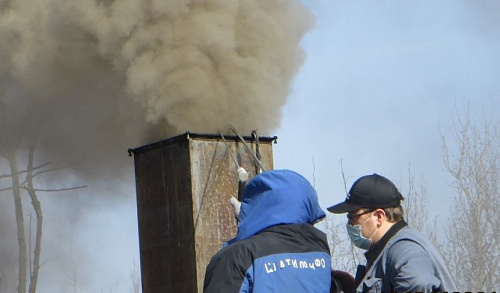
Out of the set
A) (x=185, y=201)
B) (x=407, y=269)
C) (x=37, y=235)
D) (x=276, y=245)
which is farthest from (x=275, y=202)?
(x=37, y=235)

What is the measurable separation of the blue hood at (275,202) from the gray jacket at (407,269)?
14.5 inches

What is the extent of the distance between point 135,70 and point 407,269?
5.37m

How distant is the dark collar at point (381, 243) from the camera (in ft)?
12.0

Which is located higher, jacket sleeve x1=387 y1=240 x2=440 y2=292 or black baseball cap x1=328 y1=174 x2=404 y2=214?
black baseball cap x1=328 y1=174 x2=404 y2=214

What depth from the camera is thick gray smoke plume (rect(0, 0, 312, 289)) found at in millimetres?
8289

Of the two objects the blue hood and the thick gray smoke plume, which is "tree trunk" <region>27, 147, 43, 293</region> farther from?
the blue hood

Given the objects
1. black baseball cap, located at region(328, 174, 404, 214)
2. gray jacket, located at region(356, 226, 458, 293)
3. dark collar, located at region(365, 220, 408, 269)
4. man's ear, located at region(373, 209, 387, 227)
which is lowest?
gray jacket, located at region(356, 226, 458, 293)

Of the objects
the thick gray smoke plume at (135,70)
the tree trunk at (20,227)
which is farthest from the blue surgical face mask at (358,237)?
the tree trunk at (20,227)

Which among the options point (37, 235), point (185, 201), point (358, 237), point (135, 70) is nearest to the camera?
point (358, 237)

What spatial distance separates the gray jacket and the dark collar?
0.02 meters

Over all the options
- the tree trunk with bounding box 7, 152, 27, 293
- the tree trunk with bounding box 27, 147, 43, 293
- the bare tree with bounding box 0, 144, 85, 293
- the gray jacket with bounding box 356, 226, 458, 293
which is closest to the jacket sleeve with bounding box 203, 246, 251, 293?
the gray jacket with bounding box 356, 226, 458, 293

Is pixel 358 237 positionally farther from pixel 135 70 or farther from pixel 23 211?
pixel 23 211

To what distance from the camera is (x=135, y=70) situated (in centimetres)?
845

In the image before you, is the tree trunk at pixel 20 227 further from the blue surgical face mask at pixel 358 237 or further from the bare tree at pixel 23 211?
the blue surgical face mask at pixel 358 237
